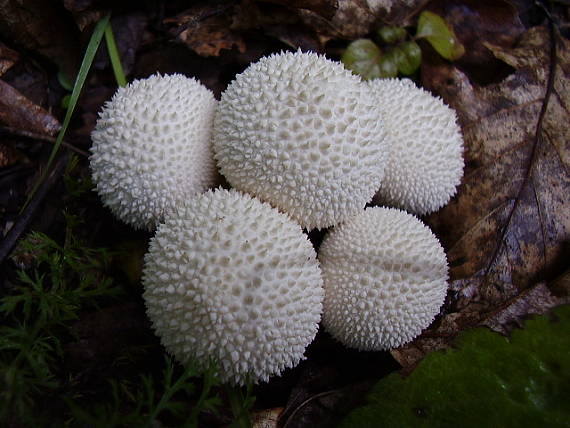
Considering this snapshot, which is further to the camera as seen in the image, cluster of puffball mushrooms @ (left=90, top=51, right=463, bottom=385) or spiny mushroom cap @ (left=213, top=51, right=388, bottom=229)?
spiny mushroom cap @ (left=213, top=51, right=388, bottom=229)

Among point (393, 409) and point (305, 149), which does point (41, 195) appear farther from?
point (393, 409)

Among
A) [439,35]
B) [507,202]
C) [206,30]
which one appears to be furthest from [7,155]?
[507,202]

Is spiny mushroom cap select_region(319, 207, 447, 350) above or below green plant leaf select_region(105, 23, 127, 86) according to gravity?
below

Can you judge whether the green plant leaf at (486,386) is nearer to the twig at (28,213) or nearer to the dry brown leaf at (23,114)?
the twig at (28,213)

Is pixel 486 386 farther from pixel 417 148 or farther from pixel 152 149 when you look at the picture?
pixel 152 149

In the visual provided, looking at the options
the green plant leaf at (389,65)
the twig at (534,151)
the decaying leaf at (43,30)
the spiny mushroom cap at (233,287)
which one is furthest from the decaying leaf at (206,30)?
the twig at (534,151)

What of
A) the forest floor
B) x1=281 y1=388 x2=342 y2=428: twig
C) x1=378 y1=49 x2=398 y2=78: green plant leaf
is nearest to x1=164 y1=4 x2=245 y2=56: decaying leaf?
the forest floor

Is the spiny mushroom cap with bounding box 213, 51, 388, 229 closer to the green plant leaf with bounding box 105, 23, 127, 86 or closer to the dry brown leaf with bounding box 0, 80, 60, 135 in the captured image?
the green plant leaf with bounding box 105, 23, 127, 86
